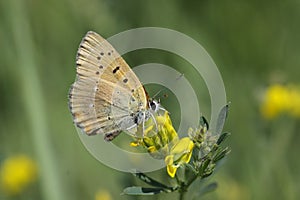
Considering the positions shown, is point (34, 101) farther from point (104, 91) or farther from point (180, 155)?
point (180, 155)

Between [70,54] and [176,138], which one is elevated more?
[70,54]

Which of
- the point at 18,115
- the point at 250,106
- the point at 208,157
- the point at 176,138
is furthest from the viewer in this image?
the point at 18,115

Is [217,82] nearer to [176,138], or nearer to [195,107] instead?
[195,107]

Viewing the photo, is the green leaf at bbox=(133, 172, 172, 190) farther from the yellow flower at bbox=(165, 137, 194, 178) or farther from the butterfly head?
the butterfly head

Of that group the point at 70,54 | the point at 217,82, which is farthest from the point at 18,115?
the point at 217,82

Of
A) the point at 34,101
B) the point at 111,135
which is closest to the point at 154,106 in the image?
the point at 111,135

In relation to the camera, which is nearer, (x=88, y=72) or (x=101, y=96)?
(x=88, y=72)
